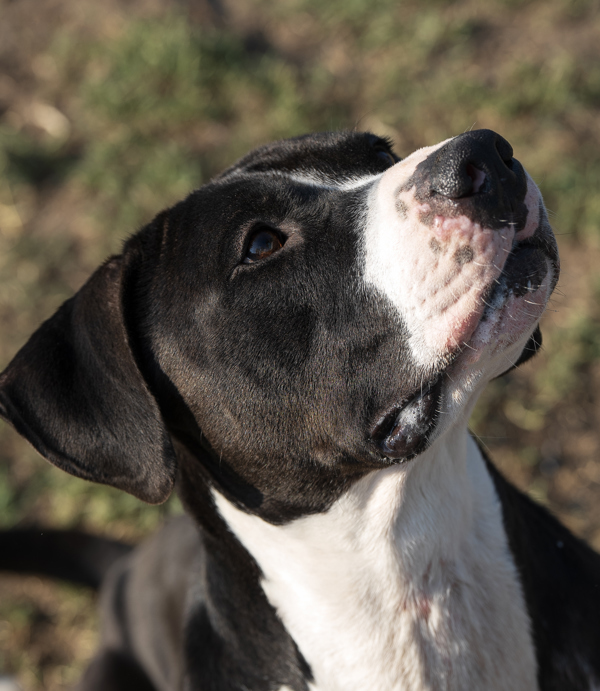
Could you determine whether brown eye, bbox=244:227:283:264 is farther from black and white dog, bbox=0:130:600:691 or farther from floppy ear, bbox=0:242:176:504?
floppy ear, bbox=0:242:176:504

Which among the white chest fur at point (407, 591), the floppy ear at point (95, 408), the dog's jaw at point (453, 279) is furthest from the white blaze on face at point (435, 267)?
the floppy ear at point (95, 408)

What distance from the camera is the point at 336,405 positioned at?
2.19 meters

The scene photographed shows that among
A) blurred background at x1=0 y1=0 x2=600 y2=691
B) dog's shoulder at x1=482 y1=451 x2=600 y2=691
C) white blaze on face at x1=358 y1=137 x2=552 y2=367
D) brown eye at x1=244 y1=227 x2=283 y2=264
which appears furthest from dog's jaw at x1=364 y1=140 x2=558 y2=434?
blurred background at x1=0 y1=0 x2=600 y2=691

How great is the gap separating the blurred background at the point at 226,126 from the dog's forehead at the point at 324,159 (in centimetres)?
216

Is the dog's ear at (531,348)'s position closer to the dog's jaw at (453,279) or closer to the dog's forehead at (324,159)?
the dog's jaw at (453,279)

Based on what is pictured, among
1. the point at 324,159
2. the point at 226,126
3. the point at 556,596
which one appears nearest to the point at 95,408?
the point at 324,159

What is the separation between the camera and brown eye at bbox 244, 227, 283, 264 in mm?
2252

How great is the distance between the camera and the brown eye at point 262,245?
2252mm

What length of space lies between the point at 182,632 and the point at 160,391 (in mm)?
1131

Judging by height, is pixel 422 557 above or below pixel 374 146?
below

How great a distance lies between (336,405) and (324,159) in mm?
862

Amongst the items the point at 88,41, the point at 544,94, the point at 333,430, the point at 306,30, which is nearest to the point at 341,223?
the point at 333,430

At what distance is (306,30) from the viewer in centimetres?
658

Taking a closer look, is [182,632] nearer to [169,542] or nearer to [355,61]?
[169,542]
